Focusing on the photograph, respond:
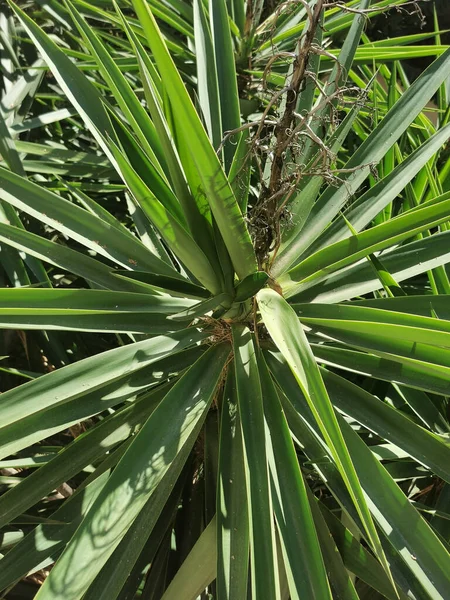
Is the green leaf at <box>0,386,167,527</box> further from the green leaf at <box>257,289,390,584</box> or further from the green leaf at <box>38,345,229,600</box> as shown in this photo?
the green leaf at <box>257,289,390,584</box>

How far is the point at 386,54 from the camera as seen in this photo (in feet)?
3.55

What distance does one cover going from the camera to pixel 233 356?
75 cm

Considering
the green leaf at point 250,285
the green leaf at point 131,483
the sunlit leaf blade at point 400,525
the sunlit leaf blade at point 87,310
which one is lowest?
the sunlit leaf blade at point 400,525

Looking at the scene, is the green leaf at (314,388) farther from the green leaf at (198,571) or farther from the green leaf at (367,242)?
the green leaf at (198,571)

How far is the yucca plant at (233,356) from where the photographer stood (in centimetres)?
59

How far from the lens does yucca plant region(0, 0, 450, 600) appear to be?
1.94 ft

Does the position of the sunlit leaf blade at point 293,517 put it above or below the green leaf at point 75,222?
below

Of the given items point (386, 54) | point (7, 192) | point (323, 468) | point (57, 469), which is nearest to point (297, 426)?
point (323, 468)

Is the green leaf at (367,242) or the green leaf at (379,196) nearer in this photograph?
the green leaf at (367,242)

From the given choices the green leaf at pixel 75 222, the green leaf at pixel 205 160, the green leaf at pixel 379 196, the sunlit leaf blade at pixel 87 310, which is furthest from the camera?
the green leaf at pixel 379 196

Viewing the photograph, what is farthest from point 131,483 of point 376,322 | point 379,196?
point 379,196

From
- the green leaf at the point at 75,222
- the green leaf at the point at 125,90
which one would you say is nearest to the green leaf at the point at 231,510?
the green leaf at the point at 75,222

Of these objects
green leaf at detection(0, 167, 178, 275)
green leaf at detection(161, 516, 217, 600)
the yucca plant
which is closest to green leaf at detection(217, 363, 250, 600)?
the yucca plant

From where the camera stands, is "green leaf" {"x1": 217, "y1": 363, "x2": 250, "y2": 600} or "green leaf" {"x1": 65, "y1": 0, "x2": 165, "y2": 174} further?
"green leaf" {"x1": 65, "y1": 0, "x2": 165, "y2": 174}
